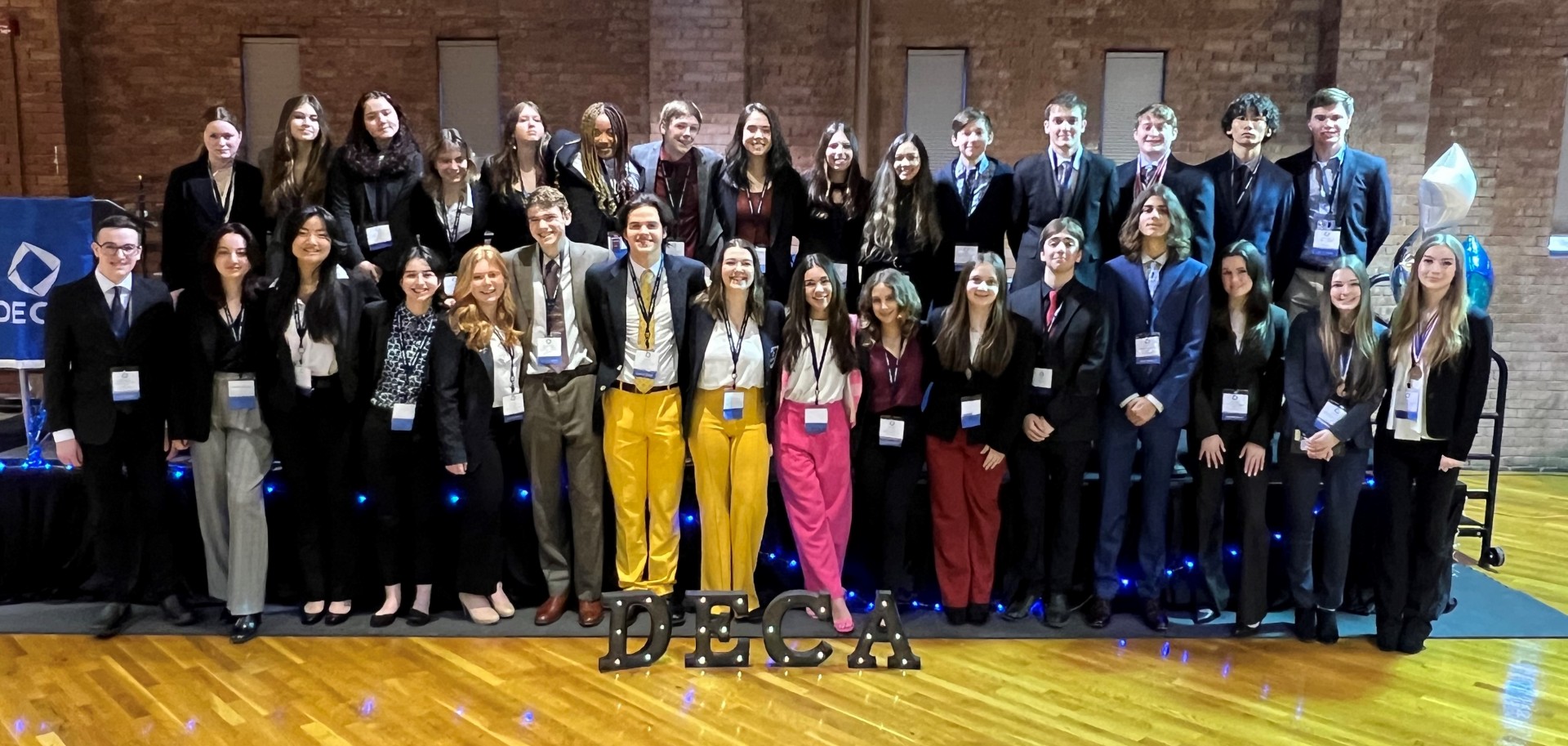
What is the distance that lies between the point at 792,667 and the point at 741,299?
1330 mm

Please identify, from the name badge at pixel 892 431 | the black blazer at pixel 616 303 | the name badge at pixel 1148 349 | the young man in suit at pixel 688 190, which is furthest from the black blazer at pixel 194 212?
the name badge at pixel 1148 349

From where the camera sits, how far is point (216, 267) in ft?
12.0

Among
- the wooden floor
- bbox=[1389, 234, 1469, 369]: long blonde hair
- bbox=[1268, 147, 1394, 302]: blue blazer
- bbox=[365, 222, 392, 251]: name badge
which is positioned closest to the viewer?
the wooden floor

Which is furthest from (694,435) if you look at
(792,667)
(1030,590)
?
(1030,590)

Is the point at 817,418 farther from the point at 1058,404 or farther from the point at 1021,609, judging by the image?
the point at 1021,609

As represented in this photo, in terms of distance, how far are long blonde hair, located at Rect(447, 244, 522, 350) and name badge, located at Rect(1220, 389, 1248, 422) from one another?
8.71ft

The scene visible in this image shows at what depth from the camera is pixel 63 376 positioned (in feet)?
12.0

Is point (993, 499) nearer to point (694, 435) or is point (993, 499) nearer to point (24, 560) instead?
point (694, 435)

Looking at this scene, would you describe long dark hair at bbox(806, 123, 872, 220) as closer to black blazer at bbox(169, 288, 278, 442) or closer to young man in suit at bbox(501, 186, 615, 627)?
young man in suit at bbox(501, 186, 615, 627)

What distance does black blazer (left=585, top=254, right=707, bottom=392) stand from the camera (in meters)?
3.74

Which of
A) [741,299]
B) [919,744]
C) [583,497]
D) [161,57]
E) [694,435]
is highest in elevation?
[161,57]

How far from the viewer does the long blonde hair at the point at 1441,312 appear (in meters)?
3.58

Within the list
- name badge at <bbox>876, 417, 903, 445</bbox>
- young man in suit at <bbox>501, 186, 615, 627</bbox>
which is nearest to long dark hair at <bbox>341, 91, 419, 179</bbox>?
young man in suit at <bbox>501, 186, 615, 627</bbox>

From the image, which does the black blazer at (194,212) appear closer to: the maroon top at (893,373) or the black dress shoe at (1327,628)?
the maroon top at (893,373)
